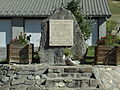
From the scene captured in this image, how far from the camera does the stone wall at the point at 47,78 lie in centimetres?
846

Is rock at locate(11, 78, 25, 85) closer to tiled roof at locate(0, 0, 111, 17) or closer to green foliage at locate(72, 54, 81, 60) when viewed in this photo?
green foliage at locate(72, 54, 81, 60)

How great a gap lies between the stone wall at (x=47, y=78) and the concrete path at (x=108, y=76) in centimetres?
30

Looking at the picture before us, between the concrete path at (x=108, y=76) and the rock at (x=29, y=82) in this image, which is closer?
the rock at (x=29, y=82)

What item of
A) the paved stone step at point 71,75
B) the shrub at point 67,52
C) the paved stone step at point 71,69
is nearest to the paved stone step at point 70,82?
the paved stone step at point 71,75

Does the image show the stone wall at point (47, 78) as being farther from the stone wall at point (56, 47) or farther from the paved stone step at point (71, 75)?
the stone wall at point (56, 47)

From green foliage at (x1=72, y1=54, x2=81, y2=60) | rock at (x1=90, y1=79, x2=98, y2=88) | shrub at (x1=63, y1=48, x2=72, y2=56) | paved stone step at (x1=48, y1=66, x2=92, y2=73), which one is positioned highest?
shrub at (x1=63, y1=48, x2=72, y2=56)

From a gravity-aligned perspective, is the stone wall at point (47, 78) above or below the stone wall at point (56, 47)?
below

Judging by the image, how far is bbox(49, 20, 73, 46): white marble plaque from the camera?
1054 cm

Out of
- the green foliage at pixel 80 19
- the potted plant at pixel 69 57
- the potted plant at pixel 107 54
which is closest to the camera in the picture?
the potted plant at pixel 69 57

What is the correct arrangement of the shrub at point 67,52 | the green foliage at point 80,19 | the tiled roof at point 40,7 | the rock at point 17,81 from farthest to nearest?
1. the tiled roof at point 40,7
2. the green foliage at point 80,19
3. the shrub at point 67,52
4. the rock at point 17,81

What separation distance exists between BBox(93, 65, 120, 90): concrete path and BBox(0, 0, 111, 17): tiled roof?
8.46 m

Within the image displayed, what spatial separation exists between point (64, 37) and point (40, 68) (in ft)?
5.89

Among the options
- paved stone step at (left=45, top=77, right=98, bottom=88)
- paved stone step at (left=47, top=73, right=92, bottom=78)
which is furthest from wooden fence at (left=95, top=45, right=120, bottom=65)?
paved stone step at (left=45, top=77, right=98, bottom=88)

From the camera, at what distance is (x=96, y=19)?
18188 mm
